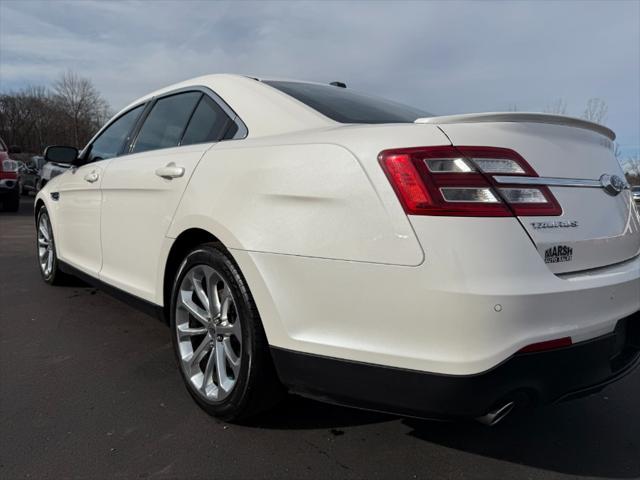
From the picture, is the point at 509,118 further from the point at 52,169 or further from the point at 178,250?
the point at 52,169

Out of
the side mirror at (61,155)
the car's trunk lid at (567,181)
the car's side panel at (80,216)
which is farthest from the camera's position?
the side mirror at (61,155)

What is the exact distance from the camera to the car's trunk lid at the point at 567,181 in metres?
1.70

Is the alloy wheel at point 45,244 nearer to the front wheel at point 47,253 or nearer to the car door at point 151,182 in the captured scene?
the front wheel at point 47,253

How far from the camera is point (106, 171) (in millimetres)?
Result: 3369

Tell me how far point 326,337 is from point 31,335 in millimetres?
2604

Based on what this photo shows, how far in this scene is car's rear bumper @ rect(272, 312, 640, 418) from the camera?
1601 mm

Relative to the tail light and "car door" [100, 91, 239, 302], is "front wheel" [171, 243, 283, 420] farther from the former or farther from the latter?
the tail light

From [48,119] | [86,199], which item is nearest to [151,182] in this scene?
[86,199]

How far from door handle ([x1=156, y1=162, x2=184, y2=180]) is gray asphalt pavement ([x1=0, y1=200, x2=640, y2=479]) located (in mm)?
1115

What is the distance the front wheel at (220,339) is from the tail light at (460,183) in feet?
2.63

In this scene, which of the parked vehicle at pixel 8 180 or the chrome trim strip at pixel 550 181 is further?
the parked vehicle at pixel 8 180

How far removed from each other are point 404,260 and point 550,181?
23.9 inches

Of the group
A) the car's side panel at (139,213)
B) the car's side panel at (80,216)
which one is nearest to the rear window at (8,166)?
the car's side panel at (80,216)

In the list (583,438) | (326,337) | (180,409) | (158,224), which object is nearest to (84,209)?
(158,224)
